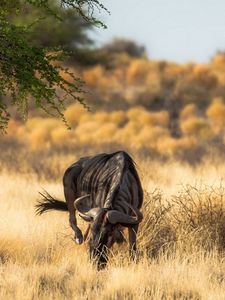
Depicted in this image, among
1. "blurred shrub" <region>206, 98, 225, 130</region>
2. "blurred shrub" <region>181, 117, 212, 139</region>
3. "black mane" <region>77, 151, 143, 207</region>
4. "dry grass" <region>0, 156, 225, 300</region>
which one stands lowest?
"dry grass" <region>0, 156, 225, 300</region>

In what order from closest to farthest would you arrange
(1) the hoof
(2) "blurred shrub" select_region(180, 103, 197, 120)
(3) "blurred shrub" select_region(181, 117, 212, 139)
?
(1) the hoof
(3) "blurred shrub" select_region(181, 117, 212, 139)
(2) "blurred shrub" select_region(180, 103, 197, 120)

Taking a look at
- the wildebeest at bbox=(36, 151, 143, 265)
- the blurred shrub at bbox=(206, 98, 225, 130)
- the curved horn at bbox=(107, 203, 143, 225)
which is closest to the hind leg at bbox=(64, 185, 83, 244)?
the wildebeest at bbox=(36, 151, 143, 265)

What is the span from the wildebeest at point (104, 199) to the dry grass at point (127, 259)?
29cm

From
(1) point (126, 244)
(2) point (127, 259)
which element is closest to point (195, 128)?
(1) point (126, 244)

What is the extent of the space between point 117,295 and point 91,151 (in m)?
18.5

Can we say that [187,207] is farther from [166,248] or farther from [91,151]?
[91,151]

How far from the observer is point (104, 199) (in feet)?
32.5

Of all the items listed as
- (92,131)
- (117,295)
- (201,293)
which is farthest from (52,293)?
(92,131)

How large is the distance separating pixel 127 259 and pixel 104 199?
787 mm

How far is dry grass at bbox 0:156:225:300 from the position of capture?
8.44 metres

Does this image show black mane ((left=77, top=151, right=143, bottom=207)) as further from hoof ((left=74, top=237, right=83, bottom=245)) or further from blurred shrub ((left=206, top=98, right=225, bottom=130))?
blurred shrub ((left=206, top=98, right=225, bottom=130))

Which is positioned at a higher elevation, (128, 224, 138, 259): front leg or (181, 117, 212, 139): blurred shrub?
(181, 117, 212, 139): blurred shrub

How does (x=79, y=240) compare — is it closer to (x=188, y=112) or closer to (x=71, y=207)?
(x=71, y=207)

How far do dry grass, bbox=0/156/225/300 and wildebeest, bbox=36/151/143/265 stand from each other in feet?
0.94
